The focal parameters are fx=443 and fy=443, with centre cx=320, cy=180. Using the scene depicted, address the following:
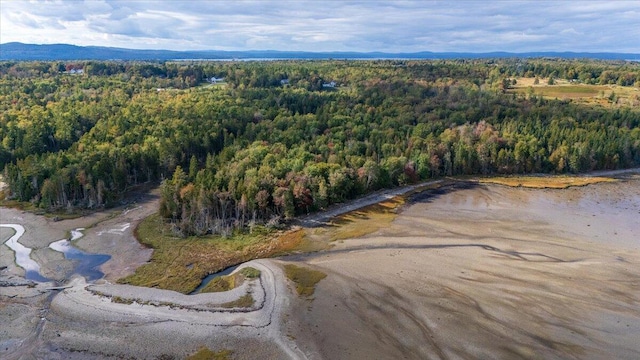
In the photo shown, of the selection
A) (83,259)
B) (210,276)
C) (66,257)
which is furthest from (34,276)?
(210,276)

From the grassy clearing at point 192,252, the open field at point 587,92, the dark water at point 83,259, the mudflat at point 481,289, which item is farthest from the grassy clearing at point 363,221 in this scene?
the open field at point 587,92

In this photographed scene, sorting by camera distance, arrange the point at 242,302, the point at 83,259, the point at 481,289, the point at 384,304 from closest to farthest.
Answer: the point at 242,302
the point at 384,304
the point at 481,289
the point at 83,259

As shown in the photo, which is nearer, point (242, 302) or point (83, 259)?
point (242, 302)

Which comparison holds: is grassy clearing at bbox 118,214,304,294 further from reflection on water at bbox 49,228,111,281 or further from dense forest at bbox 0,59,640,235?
reflection on water at bbox 49,228,111,281

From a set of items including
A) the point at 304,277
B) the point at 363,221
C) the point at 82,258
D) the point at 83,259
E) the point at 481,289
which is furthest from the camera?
the point at 363,221

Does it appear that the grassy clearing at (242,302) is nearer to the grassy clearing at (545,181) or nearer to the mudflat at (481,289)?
the mudflat at (481,289)

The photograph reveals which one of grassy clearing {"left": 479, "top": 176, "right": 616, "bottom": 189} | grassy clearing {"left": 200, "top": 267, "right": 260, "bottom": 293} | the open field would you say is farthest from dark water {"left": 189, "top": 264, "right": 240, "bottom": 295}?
the open field

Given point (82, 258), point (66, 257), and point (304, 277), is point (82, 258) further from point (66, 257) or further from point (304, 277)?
point (304, 277)
